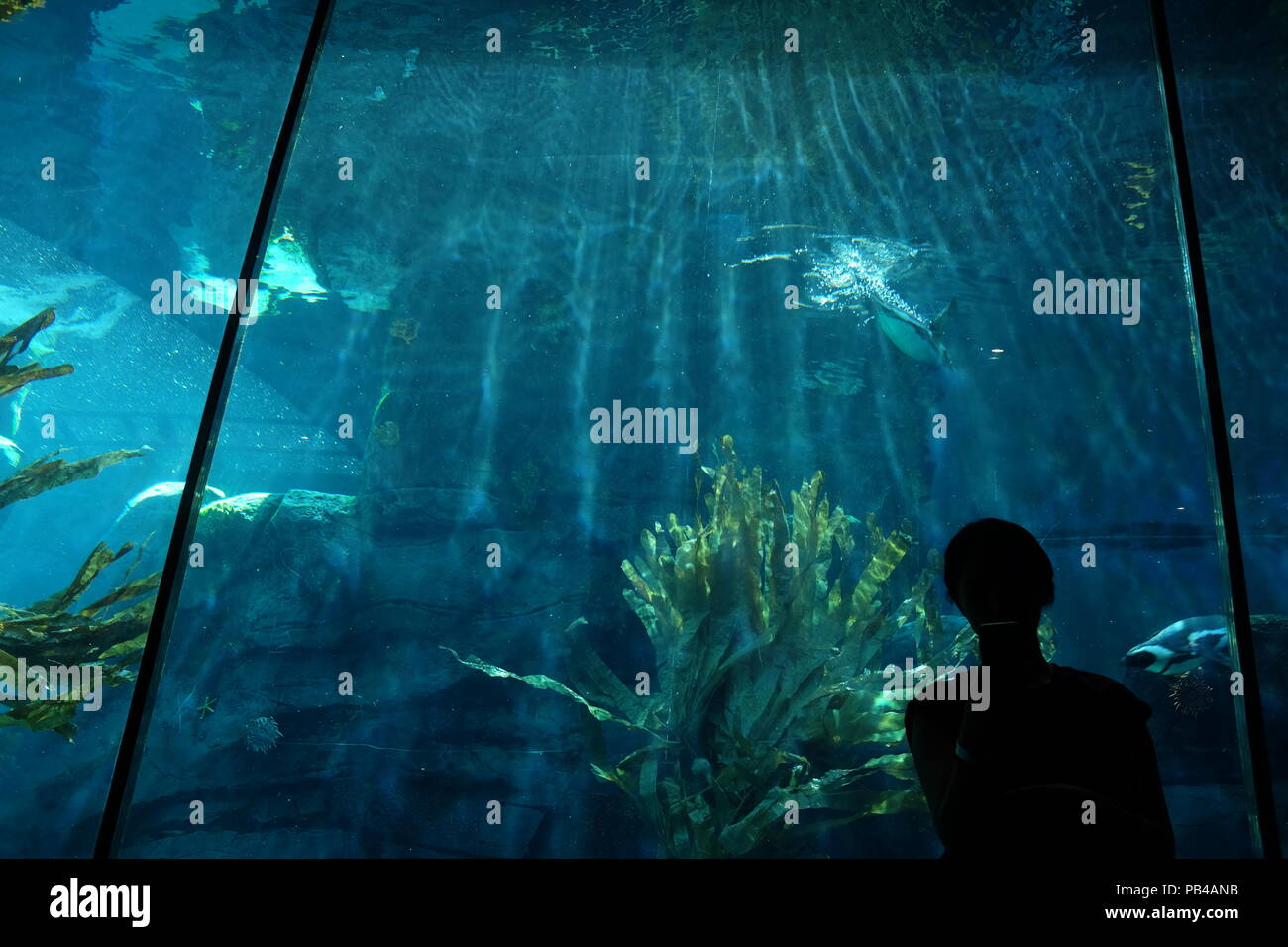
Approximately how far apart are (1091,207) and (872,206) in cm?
444

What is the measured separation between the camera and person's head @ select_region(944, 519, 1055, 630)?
1.16 m

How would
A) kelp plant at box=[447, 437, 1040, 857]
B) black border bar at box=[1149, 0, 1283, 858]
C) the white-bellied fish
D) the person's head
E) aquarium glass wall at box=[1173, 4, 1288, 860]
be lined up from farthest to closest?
the white-bellied fish → aquarium glass wall at box=[1173, 4, 1288, 860] → kelp plant at box=[447, 437, 1040, 857] → black border bar at box=[1149, 0, 1283, 858] → the person's head

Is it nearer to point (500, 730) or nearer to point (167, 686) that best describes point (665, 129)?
point (500, 730)

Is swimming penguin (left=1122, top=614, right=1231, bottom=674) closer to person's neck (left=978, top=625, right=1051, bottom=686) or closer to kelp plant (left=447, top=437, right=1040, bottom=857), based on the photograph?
kelp plant (left=447, top=437, right=1040, bottom=857)

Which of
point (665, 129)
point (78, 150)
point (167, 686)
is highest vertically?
point (78, 150)

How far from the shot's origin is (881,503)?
46.5 ft

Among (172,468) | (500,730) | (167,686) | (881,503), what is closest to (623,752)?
(500,730)

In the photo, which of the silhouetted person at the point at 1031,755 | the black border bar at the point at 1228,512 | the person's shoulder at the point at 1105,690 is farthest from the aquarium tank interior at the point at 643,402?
the silhouetted person at the point at 1031,755

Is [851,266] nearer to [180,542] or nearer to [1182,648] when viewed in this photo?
[1182,648]

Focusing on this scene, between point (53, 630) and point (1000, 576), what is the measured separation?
4957 mm

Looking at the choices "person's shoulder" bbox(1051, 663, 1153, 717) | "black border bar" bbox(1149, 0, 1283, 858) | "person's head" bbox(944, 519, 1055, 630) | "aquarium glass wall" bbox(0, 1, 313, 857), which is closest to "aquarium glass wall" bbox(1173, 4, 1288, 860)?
"black border bar" bbox(1149, 0, 1283, 858)

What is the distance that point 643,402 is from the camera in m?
14.3

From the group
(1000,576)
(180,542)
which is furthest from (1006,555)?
(180,542)
